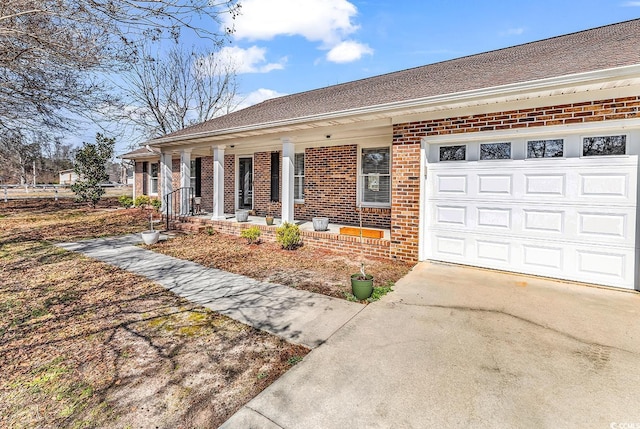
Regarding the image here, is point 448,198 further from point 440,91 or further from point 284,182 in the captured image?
point 284,182

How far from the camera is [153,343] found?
10.8 feet

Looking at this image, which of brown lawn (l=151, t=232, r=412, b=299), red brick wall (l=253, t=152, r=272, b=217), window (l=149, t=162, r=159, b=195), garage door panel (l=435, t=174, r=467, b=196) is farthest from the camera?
window (l=149, t=162, r=159, b=195)

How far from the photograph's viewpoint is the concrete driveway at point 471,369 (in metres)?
2.21

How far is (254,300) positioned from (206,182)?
10.3 m

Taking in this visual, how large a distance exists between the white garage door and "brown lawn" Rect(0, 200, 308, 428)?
399 centimetres

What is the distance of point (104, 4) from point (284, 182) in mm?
4730

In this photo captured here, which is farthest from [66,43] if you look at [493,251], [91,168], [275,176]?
[91,168]

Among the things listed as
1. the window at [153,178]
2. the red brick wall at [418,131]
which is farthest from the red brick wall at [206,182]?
the red brick wall at [418,131]

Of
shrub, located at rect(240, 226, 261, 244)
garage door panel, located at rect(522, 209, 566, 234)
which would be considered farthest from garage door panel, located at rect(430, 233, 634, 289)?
shrub, located at rect(240, 226, 261, 244)

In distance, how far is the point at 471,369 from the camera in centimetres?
273

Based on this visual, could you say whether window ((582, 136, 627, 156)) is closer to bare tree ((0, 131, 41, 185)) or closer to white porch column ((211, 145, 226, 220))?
white porch column ((211, 145, 226, 220))

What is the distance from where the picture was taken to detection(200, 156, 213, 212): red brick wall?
1347 cm

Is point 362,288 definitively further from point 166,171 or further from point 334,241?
point 166,171

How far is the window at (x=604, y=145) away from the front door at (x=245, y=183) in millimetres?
9949
